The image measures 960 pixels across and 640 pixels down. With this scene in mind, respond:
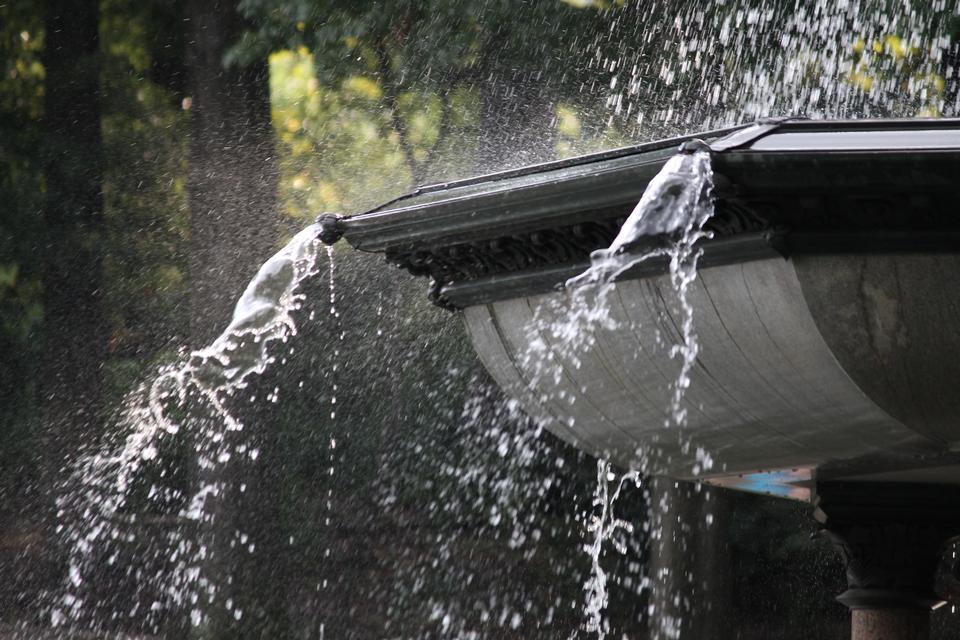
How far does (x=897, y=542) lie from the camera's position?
Answer: 14.0 feet

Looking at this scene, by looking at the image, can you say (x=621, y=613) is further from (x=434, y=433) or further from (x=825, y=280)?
(x=825, y=280)

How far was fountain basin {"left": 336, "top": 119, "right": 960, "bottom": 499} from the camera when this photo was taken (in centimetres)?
293

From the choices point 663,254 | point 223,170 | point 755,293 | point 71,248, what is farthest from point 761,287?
point 71,248

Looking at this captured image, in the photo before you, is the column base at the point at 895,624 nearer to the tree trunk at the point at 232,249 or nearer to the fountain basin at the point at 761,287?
the fountain basin at the point at 761,287

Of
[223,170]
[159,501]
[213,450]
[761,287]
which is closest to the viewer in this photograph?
[761,287]

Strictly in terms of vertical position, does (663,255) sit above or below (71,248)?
below

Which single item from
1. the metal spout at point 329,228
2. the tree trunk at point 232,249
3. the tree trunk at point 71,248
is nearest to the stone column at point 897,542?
the metal spout at point 329,228

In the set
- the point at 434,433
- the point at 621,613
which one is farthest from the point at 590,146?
the point at 621,613

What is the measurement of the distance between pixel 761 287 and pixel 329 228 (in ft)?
4.44

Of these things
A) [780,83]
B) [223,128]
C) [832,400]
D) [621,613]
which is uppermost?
[780,83]

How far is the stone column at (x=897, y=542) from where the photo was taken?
4.25 m

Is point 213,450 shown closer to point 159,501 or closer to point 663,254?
point 159,501

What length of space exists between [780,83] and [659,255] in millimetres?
8323

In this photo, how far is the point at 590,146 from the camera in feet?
37.8
